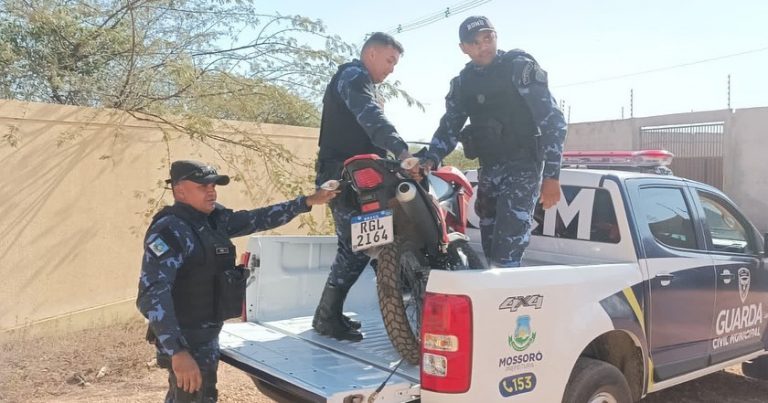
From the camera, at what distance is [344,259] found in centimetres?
395

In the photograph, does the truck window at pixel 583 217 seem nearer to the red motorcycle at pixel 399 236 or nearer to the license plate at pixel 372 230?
the red motorcycle at pixel 399 236

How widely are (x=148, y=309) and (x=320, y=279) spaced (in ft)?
5.74

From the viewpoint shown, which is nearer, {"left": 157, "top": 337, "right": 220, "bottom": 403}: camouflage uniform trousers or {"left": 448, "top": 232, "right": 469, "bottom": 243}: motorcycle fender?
{"left": 157, "top": 337, "right": 220, "bottom": 403}: camouflage uniform trousers

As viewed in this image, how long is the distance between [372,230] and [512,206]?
2.82 feet

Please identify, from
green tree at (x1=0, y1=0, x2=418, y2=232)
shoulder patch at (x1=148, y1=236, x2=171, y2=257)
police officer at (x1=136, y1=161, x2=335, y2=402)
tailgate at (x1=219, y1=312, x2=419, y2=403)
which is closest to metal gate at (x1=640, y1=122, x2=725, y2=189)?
green tree at (x1=0, y1=0, x2=418, y2=232)

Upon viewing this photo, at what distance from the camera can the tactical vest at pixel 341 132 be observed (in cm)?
391

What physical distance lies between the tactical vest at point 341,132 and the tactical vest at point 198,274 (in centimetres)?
101

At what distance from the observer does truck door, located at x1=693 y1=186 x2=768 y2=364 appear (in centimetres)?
425

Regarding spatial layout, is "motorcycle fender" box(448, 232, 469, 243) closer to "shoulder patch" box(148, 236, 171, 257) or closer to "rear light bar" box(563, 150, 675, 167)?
"shoulder patch" box(148, 236, 171, 257)

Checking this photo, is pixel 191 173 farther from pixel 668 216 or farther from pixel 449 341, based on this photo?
pixel 668 216

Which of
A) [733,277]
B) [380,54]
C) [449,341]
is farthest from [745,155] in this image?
[449,341]

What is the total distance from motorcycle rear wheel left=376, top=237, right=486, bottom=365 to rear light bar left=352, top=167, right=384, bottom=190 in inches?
12.2

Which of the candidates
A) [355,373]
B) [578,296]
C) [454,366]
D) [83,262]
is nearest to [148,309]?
[355,373]

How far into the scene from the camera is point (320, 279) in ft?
14.7
